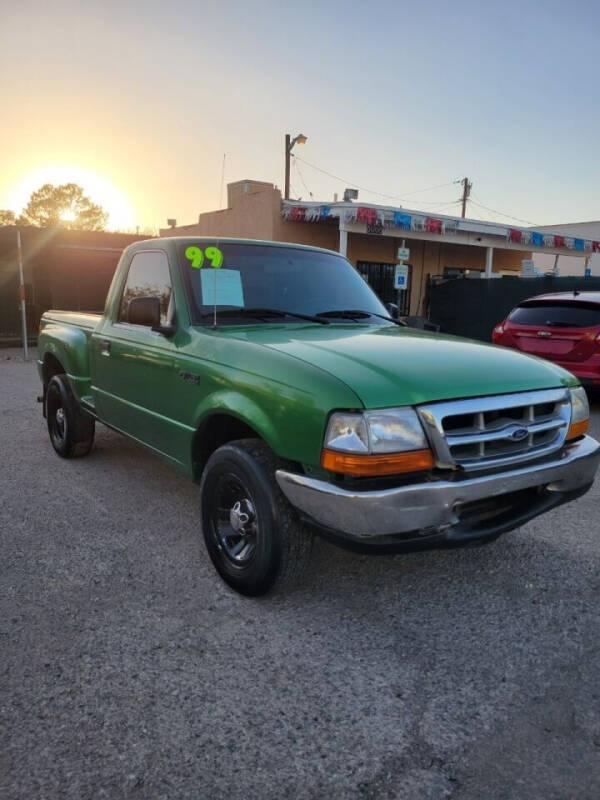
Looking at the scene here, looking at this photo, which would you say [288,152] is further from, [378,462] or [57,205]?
[57,205]

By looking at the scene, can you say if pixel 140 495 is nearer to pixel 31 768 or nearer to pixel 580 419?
pixel 31 768

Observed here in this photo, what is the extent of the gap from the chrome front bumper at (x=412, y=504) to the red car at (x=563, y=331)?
18.2ft

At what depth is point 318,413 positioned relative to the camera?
8.30ft

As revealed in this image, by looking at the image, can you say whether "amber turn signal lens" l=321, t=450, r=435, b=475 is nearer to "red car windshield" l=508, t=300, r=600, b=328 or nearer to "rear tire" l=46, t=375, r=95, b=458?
"rear tire" l=46, t=375, r=95, b=458

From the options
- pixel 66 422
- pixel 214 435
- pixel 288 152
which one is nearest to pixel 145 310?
pixel 214 435

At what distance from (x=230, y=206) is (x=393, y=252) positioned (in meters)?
5.48

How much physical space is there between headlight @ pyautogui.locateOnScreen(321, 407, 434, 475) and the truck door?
124cm

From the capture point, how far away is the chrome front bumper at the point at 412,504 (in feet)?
7.86

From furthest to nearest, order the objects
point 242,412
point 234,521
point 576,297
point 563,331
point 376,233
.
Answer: point 376,233 → point 576,297 → point 563,331 → point 234,521 → point 242,412

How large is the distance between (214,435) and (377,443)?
1.26m

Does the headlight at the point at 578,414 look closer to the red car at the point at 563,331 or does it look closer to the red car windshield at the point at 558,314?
the red car at the point at 563,331

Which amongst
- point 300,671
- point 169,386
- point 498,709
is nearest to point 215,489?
point 169,386

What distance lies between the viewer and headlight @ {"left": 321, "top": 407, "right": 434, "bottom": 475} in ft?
8.02

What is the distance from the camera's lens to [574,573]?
135 inches
